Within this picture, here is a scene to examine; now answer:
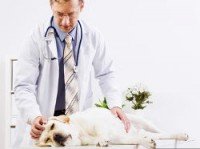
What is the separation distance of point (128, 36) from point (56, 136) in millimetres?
774

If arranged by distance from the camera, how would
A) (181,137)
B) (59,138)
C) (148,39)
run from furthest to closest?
(148,39) < (181,137) < (59,138)

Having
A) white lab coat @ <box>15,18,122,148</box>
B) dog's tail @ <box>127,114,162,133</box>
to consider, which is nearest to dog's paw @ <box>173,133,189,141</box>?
dog's tail @ <box>127,114,162,133</box>

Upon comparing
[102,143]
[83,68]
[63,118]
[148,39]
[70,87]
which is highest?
[148,39]

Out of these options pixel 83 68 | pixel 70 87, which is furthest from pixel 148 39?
pixel 70 87

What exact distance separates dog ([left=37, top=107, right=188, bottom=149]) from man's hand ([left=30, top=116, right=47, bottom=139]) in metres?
0.03

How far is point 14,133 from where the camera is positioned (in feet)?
9.34

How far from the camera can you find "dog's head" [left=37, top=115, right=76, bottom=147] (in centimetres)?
261

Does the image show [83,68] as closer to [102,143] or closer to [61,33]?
[61,33]

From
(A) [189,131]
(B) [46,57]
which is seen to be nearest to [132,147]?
(A) [189,131]

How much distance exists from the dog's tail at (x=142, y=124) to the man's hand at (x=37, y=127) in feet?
1.74

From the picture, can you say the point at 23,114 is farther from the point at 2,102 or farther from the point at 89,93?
the point at 89,93

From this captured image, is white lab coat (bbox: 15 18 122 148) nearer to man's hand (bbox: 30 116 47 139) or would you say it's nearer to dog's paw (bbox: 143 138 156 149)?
man's hand (bbox: 30 116 47 139)

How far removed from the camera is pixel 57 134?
2623mm

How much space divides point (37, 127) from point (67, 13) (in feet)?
2.33
